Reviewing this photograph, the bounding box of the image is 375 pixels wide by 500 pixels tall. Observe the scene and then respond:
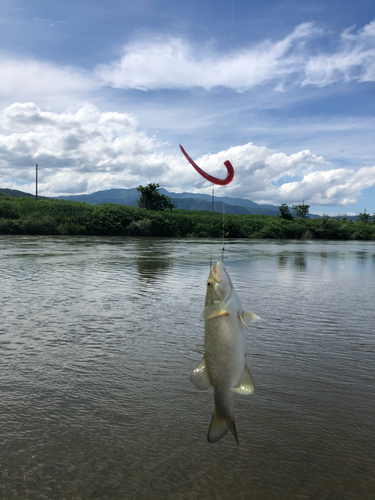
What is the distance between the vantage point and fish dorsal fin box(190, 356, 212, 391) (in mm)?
2074

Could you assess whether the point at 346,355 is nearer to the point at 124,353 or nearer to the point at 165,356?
the point at 165,356

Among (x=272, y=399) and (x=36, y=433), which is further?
(x=272, y=399)

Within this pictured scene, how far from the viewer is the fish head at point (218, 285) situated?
1.71m

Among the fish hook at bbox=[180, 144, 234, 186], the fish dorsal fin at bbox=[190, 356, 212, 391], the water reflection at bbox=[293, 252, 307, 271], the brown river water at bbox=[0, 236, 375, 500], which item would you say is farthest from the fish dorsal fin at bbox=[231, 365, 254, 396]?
the water reflection at bbox=[293, 252, 307, 271]

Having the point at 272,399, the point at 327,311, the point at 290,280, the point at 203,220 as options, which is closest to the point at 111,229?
the point at 203,220

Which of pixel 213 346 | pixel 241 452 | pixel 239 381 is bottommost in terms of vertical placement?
pixel 241 452

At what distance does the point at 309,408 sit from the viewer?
177 inches

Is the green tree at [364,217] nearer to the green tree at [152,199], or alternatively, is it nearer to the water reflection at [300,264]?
the green tree at [152,199]

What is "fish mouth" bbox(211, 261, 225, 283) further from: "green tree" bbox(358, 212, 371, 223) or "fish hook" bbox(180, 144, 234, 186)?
"green tree" bbox(358, 212, 371, 223)

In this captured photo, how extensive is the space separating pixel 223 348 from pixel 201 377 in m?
0.23

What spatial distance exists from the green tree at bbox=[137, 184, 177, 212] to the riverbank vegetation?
200 inches

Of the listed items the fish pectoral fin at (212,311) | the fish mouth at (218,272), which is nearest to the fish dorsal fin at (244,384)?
the fish pectoral fin at (212,311)

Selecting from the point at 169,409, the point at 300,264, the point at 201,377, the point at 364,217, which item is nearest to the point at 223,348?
the point at 201,377

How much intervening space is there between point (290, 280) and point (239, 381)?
13.5m
